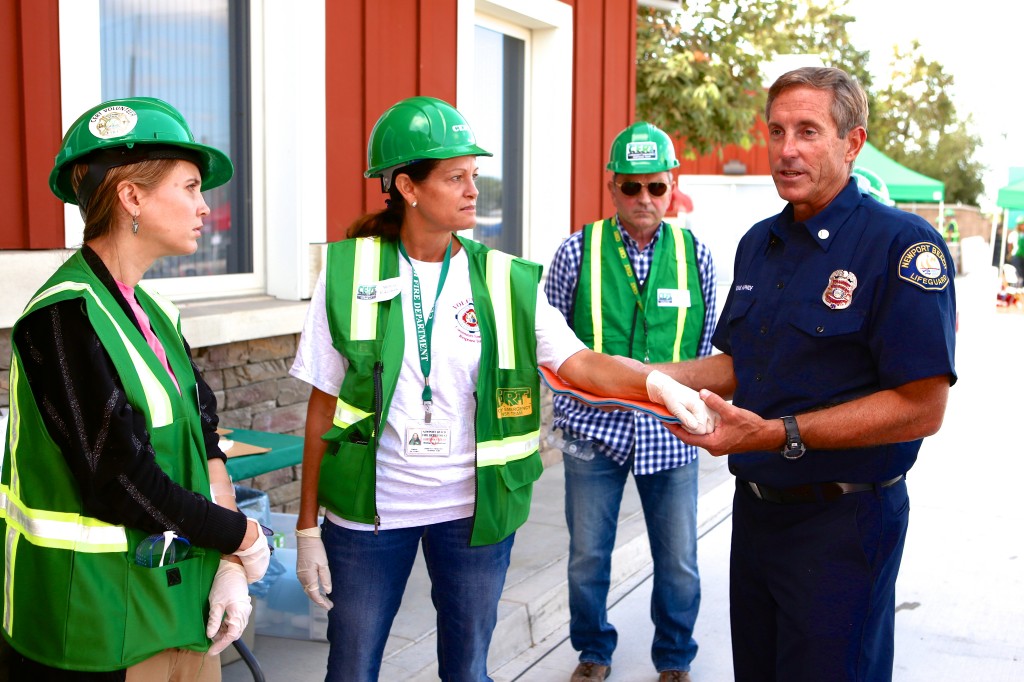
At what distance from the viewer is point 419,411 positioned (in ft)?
9.34

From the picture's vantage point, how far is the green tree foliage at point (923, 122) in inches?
1697

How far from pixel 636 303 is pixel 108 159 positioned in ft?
7.49

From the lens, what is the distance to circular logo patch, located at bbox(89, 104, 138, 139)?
2.26 m

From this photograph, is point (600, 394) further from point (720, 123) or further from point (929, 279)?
point (720, 123)

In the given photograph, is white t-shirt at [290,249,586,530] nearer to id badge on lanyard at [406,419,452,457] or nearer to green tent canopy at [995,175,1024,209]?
id badge on lanyard at [406,419,452,457]

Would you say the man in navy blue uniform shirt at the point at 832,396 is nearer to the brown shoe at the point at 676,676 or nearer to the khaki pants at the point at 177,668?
the khaki pants at the point at 177,668

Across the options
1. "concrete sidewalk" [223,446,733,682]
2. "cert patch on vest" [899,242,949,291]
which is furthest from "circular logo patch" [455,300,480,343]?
"concrete sidewalk" [223,446,733,682]

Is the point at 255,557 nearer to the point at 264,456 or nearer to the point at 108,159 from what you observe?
the point at 108,159

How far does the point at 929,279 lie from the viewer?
97.9 inches

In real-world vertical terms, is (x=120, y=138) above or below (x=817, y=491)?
above

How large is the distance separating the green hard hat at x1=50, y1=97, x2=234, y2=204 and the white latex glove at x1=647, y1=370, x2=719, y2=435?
1.33 metres

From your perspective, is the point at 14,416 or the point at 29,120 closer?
the point at 14,416

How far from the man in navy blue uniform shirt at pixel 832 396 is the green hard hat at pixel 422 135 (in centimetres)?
84

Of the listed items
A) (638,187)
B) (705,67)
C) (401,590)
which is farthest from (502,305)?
(705,67)
